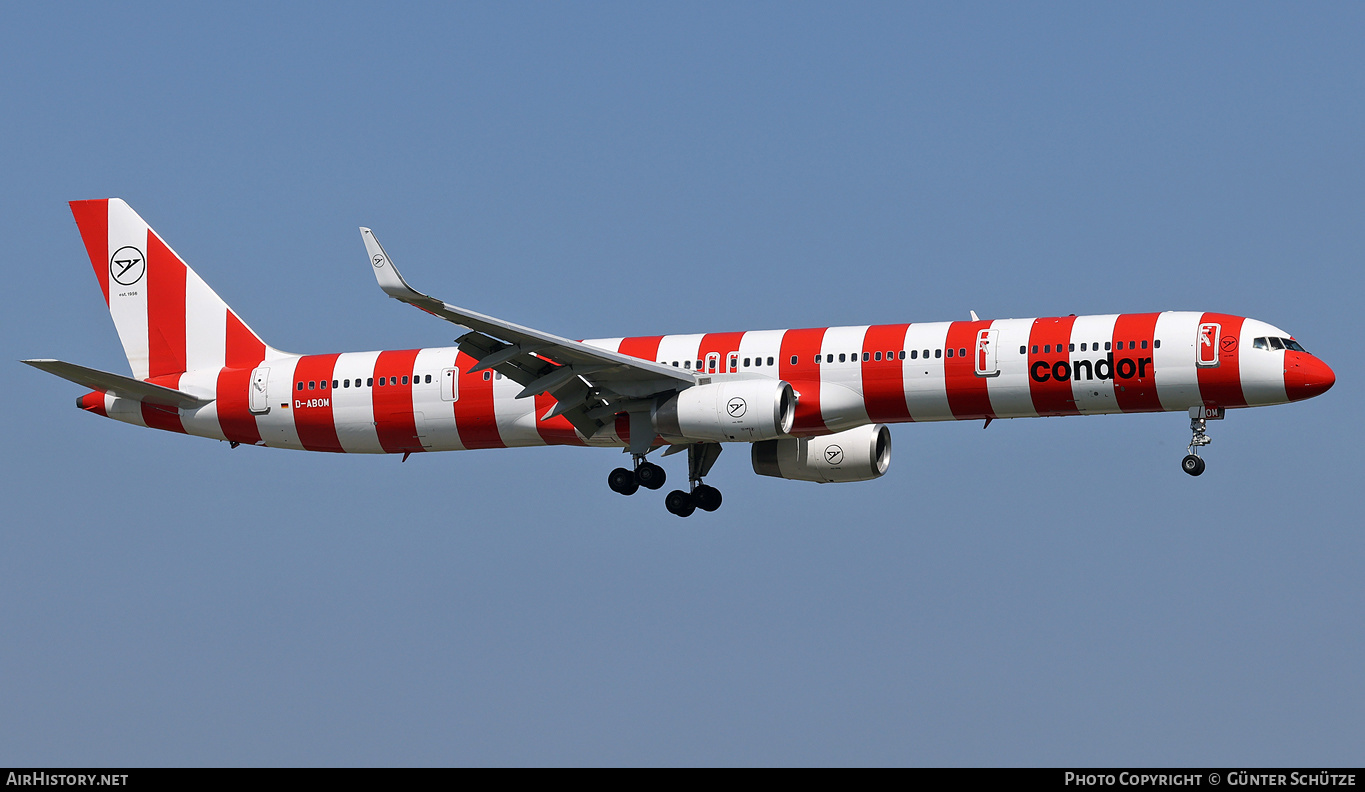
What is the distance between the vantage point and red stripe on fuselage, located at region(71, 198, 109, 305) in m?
53.2

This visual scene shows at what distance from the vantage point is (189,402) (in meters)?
50.0

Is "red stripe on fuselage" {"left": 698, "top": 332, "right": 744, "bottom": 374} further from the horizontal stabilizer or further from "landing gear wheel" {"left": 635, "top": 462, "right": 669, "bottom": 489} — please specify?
the horizontal stabilizer

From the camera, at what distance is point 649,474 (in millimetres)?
47688

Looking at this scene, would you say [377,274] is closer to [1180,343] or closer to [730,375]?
[730,375]

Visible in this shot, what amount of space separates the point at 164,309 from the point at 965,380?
921 inches

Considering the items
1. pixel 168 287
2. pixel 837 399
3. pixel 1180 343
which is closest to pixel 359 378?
pixel 168 287

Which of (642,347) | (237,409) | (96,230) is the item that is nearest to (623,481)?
(642,347)

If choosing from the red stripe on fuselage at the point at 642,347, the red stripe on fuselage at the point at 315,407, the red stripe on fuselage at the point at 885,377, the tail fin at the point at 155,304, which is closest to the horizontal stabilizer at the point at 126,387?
the tail fin at the point at 155,304

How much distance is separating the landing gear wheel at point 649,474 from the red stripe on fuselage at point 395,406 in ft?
19.7

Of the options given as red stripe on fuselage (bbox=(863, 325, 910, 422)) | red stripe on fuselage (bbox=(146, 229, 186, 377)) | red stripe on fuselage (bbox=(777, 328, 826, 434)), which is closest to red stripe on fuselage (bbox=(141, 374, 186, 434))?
red stripe on fuselage (bbox=(146, 229, 186, 377))

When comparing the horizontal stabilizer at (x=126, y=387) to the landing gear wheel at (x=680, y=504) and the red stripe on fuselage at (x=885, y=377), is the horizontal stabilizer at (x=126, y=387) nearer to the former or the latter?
the landing gear wheel at (x=680, y=504)

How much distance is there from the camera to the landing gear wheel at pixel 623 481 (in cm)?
4794
